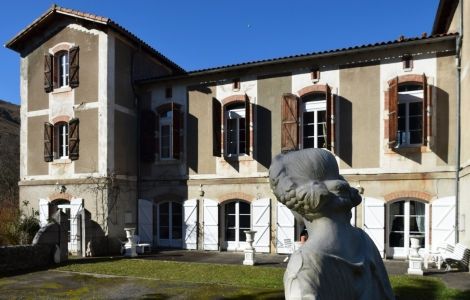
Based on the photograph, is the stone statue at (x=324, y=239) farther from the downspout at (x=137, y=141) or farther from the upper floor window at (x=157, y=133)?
the downspout at (x=137, y=141)

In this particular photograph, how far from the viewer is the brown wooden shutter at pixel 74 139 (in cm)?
1484

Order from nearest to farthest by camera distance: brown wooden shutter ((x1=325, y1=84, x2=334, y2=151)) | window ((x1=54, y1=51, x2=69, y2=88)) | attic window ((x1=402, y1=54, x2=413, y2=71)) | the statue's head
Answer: the statue's head
attic window ((x1=402, y1=54, x2=413, y2=71))
brown wooden shutter ((x1=325, y1=84, x2=334, y2=151))
window ((x1=54, y1=51, x2=69, y2=88))

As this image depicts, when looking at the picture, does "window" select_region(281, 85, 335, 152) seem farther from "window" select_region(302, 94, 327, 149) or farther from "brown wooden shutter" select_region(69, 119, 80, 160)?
"brown wooden shutter" select_region(69, 119, 80, 160)

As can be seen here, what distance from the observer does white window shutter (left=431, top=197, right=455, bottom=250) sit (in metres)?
11.1

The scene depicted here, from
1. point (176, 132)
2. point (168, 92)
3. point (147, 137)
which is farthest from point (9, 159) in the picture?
point (176, 132)

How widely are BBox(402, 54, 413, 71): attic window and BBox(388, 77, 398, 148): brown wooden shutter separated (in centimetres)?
55

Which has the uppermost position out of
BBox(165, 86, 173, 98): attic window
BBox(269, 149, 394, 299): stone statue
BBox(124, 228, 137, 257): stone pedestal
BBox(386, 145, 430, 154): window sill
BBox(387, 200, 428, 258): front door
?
BBox(165, 86, 173, 98): attic window

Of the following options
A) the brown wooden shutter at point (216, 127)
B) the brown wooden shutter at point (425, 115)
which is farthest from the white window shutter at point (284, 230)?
the brown wooden shutter at point (425, 115)

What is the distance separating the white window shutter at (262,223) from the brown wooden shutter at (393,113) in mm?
4301

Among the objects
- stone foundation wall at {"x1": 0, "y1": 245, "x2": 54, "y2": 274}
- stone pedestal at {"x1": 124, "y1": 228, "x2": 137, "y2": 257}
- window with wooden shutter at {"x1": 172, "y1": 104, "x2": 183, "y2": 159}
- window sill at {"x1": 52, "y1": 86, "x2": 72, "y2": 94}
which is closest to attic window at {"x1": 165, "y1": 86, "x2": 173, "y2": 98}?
window with wooden shutter at {"x1": 172, "y1": 104, "x2": 183, "y2": 159}

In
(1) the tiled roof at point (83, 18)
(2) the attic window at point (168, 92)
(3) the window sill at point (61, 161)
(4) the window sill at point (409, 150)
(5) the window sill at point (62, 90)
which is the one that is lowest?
(3) the window sill at point (61, 161)

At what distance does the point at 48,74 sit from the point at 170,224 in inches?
295

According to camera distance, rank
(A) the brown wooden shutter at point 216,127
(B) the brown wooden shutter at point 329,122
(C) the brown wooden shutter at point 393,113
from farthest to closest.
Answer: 1. (A) the brown wooden shutter at point 216,127
2. (B) the brown wooden shutter at point 329,122
3. (C) the brown wooden shutter at point 393,113

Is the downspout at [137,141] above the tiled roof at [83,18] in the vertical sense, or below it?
below
